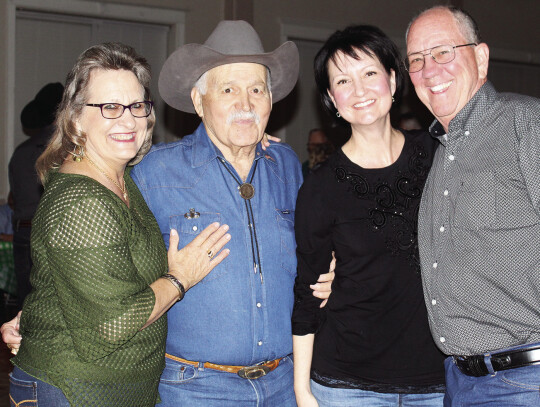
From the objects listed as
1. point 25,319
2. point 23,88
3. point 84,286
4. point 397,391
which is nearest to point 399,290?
point 397,391

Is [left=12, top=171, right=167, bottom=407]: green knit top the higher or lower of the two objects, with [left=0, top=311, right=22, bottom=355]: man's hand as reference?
higher

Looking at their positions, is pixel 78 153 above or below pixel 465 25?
below

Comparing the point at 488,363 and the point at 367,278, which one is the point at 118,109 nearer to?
the point at 367,278

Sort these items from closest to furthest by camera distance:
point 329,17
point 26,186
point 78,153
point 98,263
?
point 98,263 → point 78,153 → point 26,186 → point 329,17

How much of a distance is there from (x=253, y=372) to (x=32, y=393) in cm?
77

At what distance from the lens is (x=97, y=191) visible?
1945mm

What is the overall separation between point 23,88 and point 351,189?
5989mm

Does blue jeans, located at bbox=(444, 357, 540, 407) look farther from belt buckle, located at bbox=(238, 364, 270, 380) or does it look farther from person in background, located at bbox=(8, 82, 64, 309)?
person in background, located at bbox=(8, 82, 64, 309)

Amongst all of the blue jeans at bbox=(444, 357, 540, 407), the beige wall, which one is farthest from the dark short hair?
the beige wall

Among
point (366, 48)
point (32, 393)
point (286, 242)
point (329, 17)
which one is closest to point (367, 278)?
point (286, 242)

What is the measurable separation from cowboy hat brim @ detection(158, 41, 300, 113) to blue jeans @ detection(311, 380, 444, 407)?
130cm

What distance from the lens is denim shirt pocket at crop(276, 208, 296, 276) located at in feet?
8.16

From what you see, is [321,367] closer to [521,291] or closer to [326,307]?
[326,307]

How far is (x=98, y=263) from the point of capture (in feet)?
6.07
